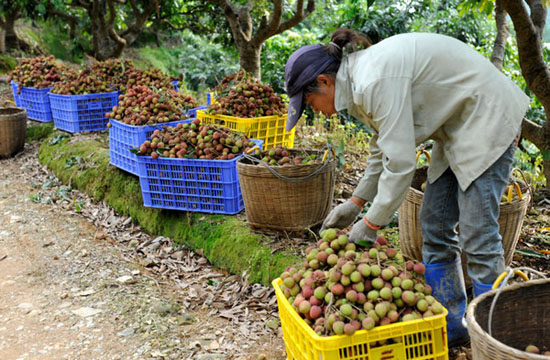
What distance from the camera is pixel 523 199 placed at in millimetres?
2975

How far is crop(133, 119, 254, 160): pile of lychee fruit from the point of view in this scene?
433 cm

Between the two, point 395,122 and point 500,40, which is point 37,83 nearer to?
point 500,40

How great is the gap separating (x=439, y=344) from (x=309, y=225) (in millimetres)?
1784

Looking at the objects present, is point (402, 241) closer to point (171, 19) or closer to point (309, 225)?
point (309, 225)

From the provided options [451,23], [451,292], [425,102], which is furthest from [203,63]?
[425,102]

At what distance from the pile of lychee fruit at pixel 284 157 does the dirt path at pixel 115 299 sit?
3.08 ft

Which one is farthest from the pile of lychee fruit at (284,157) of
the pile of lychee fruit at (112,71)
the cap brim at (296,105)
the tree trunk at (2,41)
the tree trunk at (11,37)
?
the tree trunk at (11,37)

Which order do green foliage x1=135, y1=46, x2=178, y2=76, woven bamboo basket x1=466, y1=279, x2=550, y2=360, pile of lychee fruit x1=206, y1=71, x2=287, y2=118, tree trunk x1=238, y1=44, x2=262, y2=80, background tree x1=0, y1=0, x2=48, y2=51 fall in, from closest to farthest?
1. woven bamboo basket x1=466, y1=279, x2=550, y2=360
2. pile of lychee fruit x1=206, y1=71, x2=287, y2=118
3. tree trunk x1=238, y1=44, x2=262, y2=80
4. background tree x1=0, y1=0, x2=48, y2=51
5. green foliage x1=135, y1=46, x2=178, y2=76

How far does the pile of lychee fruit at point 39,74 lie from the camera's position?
308 inches

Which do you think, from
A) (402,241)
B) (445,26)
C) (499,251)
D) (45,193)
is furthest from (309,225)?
(445,26)

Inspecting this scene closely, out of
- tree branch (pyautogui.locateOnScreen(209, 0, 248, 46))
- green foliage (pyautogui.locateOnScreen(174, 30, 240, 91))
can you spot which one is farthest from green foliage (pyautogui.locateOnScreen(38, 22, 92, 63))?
tree branch (pyautogui.locateOnScreen(209, 0, 248, 46))

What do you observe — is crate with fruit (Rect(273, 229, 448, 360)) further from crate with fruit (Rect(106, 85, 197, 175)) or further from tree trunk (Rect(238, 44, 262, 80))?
tree trunk (Rect(238, 44, 262, 80))

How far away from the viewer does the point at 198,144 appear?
14.4 ft

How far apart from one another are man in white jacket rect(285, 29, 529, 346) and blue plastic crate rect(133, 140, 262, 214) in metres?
1.87
